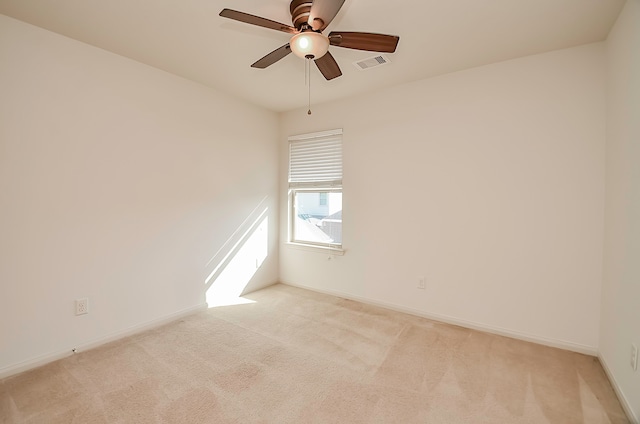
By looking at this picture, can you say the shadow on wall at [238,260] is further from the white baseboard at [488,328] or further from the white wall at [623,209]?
the white wall at [623,209]

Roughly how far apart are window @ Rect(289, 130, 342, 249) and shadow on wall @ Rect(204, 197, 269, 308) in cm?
46

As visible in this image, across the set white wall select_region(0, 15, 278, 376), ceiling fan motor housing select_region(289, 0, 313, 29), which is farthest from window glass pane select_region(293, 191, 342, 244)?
ceiling fan motor housing select_region(289, 0, 313, 29)

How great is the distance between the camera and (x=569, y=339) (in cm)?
246

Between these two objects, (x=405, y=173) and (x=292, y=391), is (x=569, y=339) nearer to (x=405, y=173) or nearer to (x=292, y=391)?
(x=405, y=173)

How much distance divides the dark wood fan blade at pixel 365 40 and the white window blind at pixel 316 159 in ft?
5.92

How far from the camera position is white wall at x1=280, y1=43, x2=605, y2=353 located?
2408mm

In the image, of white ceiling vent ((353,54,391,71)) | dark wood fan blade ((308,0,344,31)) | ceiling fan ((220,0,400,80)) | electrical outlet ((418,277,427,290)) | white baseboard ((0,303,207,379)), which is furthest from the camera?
electrical outlet ((418,277,427,290))

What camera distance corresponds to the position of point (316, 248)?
3.97m

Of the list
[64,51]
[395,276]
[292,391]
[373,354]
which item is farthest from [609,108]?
[64,51]

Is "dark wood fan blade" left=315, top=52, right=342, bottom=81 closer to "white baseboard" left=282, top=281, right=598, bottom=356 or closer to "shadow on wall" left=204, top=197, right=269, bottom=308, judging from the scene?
"shadow on wall" left=204, top=197, right=269, bottom=308

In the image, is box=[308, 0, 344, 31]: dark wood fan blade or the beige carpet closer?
box=[308, 0, 344, 31]: dark wood fan blade

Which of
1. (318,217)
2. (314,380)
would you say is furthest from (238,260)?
(314,380)

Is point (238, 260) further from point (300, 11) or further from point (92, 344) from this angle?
point (300, 11)

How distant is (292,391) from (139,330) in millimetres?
1780
